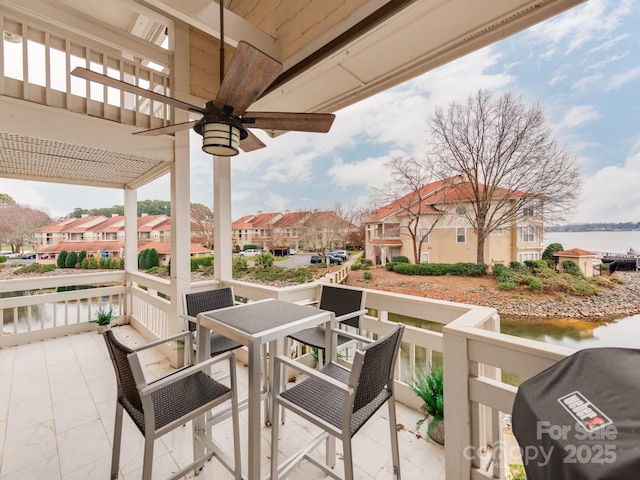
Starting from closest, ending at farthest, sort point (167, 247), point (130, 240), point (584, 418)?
point (584, 418) < point (167, 247) < point (130, 240)

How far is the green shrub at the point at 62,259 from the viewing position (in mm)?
4008

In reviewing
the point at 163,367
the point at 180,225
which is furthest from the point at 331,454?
the point at 180,225

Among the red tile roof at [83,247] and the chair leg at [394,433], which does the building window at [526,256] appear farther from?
the red tile roof at [83,247]

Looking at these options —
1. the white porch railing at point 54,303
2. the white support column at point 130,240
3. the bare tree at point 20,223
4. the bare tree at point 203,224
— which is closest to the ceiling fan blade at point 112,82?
the bare tree at point 203,224

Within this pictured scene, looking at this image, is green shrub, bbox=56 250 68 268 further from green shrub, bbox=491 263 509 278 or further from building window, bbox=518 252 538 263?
building window, bbox=518 252 538 263

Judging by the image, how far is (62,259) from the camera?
4.04 metres

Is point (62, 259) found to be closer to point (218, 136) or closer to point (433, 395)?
point (218, 136)

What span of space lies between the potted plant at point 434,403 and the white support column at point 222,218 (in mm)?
2478

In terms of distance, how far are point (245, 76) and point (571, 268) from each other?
2.02 metres

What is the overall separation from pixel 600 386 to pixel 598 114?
1.34m

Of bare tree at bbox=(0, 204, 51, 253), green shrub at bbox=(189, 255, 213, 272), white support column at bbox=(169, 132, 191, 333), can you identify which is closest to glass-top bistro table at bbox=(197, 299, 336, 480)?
white support column at bbox=(169, 132, 191, 333)

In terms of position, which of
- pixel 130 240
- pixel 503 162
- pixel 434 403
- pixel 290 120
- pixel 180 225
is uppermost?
pixel 290 120

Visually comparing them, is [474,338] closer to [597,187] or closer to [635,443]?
[635,443]

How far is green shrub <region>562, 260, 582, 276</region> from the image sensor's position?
1.54 meters
